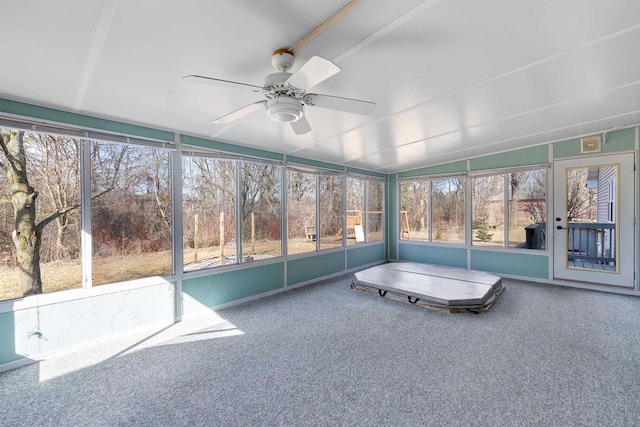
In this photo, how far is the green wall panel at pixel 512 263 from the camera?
15.8 ft

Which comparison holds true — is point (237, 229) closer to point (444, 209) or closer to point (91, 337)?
point (91, 337)

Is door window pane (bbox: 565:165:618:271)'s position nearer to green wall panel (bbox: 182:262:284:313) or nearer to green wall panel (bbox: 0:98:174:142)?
green wall panel (bbox: 182:262:284:313)

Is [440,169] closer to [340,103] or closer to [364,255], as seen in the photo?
[364,255]

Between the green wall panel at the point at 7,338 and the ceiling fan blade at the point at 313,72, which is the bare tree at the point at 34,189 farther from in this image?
the ceiling fan blade at the point at 313,72

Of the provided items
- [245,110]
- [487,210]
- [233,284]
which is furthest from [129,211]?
[487,210]

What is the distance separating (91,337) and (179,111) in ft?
8.17

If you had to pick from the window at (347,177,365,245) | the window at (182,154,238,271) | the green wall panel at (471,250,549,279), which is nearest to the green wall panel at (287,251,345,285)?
the window at (347,177,365,245)

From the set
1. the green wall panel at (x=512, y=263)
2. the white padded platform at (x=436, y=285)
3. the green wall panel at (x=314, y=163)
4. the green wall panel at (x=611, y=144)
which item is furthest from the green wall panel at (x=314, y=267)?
the green wall panel at (x=611, y=144)

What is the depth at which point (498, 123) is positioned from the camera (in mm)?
3600

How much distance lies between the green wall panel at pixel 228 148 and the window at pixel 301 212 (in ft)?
1.57

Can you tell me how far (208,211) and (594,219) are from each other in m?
7.24

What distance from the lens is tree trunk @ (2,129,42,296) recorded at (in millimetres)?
2455

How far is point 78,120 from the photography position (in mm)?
2703

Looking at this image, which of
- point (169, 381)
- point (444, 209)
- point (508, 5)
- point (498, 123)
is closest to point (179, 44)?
point (508, 5)
